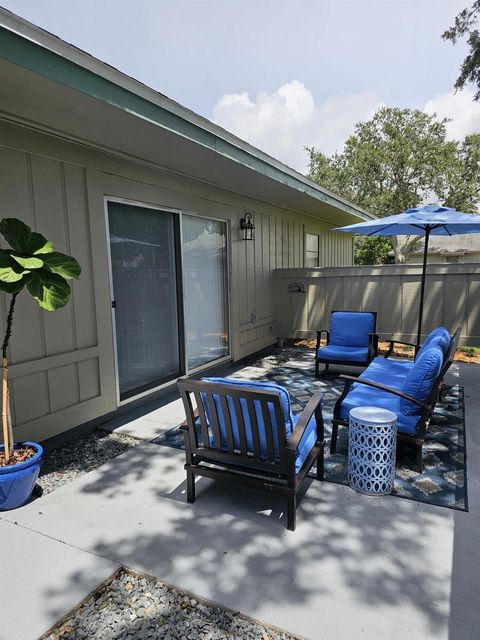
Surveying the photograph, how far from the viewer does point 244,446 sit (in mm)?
2338

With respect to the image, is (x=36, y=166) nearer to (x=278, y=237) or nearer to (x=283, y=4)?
(x=283, y=4)

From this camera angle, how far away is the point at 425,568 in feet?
6.40

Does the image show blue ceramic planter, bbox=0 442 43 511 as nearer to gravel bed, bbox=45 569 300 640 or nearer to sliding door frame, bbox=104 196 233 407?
gravel bed, bbox=45 569 300 640

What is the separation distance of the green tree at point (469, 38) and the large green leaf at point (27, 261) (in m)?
8.32

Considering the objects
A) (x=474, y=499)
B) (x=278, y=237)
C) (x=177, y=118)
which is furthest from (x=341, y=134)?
(x=474, y=499)

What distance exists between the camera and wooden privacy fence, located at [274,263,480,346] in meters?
6.11

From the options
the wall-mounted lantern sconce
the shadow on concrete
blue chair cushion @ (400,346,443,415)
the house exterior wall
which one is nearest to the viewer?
the shadow on concrete

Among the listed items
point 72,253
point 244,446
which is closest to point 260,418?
point 244,446

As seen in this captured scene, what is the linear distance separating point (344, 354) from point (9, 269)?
4.17 meters

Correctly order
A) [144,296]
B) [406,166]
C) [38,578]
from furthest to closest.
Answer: [406,166] → [144,296] → [38,578]

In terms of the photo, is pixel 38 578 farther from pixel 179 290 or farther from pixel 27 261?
pixel 179 290

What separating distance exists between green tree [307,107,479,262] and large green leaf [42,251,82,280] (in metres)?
20.2

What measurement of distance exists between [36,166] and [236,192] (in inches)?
132

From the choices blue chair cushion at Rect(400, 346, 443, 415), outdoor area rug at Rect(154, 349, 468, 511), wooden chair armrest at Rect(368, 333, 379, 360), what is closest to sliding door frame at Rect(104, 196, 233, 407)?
outdoor area rug at Rect(154, 349, 468, 511)
